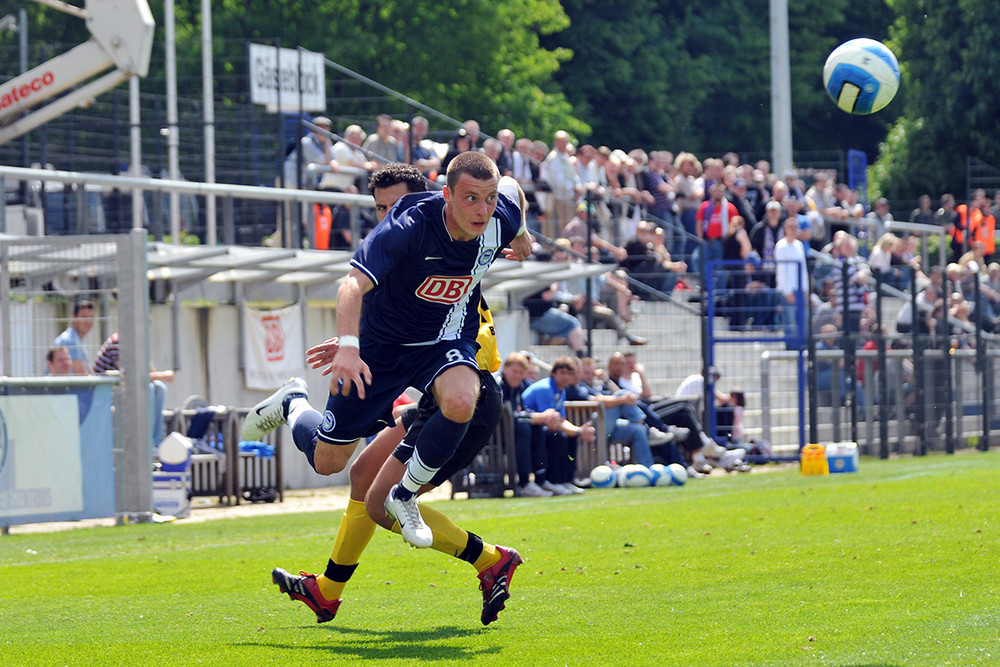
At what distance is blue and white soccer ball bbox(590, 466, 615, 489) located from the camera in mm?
16969

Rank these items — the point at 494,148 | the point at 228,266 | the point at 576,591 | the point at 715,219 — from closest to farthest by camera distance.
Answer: the point at 576,591 < the point at 228,266 < the point at 494,148 < the point at 715,219

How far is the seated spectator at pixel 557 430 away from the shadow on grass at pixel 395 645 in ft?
29.2

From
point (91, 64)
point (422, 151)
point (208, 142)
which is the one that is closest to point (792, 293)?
point (422, 151)

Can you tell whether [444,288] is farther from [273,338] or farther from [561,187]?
[561,187]

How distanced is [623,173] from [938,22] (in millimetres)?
20285

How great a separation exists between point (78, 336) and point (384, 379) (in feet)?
26.8

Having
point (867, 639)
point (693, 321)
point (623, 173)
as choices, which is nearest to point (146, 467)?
point (867, 639)

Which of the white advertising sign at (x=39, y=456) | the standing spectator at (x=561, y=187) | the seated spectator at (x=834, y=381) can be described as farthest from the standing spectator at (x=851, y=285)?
the white advertising sign at (x=39, y=456)

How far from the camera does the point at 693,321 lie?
23.4 metres

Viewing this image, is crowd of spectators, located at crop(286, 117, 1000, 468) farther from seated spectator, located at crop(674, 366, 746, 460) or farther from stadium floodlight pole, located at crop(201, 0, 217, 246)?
stadium floodlight pole, located at crop(201, 0, 217, 246)

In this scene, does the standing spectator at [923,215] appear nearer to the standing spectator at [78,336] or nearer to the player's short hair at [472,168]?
the standing spectator at [78,336]

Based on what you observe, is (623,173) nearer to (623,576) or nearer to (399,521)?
(623,576)

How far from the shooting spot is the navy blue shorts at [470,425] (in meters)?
7.52

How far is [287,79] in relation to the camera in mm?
23500
